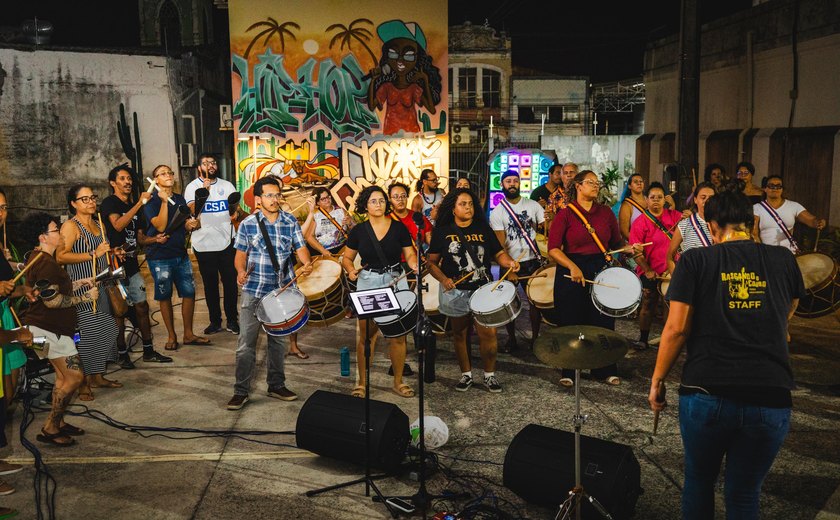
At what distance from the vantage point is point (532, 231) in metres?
8.18

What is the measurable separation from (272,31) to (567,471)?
14301mm

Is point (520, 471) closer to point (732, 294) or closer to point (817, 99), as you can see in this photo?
point (732, 294)

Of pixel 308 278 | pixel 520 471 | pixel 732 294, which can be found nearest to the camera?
pixel 732 294

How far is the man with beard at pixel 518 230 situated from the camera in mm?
8062

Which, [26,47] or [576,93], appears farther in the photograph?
[576,93]

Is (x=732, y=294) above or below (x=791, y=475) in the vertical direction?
above

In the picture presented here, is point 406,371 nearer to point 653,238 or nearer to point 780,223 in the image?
point 653,238

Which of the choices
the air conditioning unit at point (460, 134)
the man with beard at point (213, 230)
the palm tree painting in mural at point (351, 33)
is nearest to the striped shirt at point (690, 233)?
the man with beard at point (213, 230)

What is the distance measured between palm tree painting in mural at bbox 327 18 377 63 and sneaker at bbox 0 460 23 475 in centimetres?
1310

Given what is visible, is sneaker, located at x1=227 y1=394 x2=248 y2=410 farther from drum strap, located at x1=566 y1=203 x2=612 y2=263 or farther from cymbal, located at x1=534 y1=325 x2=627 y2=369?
drum strap, located at x1=566 y1=203 x2=612 y2=263

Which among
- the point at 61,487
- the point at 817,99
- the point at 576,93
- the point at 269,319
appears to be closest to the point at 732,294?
the point at 269,319

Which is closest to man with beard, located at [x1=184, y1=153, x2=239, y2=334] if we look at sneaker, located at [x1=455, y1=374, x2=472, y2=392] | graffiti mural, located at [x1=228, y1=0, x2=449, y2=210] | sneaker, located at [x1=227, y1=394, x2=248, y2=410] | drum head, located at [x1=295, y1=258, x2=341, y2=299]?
drum head, located at [x1=295, y1=258, x2=341, y2=299]

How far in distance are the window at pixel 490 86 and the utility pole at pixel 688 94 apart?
35.2m

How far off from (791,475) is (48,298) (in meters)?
5.47
